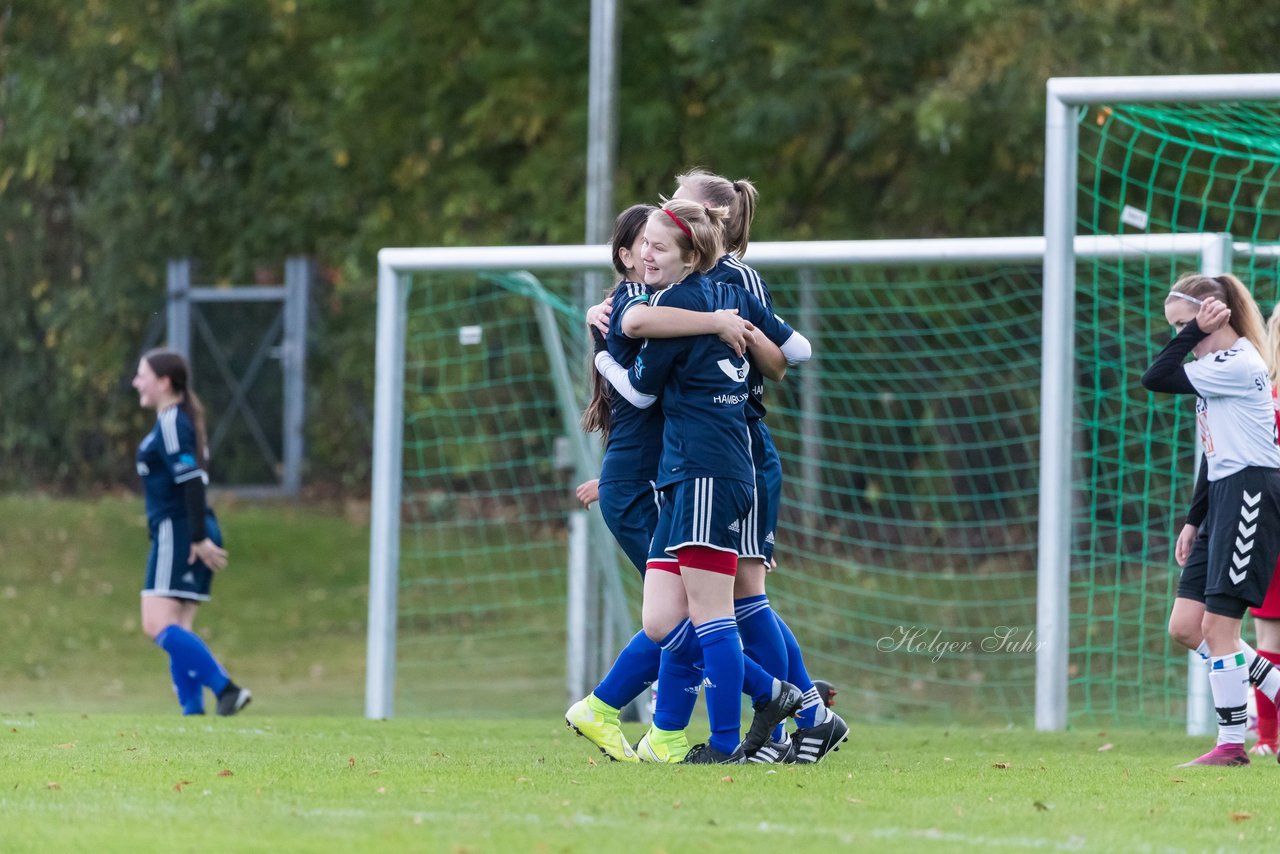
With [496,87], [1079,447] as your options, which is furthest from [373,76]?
[1079,447]

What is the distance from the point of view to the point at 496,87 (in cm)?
1755

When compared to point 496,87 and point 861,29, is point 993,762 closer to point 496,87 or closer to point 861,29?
point 861,29

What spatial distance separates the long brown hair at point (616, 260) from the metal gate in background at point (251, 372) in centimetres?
1435

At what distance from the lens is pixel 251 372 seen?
66.4ft

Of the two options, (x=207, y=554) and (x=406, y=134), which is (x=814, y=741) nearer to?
(x=207, y=554)

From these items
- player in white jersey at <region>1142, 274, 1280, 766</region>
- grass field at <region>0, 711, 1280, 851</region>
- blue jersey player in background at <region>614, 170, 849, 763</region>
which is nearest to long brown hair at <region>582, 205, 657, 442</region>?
blue jersey player in background at <region>614, 170, 849, 763</region>

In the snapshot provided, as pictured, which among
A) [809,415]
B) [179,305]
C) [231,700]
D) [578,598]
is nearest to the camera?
[231,700]

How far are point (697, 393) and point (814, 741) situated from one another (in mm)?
1302

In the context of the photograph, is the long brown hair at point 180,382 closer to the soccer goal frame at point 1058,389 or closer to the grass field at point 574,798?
the grass field at point 574,798

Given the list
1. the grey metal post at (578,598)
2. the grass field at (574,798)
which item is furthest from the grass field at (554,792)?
the grey metal post at (578,598)

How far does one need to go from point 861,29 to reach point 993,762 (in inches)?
421

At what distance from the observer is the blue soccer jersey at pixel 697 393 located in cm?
554

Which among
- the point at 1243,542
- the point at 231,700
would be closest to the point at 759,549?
the point at 1243,542

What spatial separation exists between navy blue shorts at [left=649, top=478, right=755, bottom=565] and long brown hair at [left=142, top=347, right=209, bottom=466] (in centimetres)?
424
